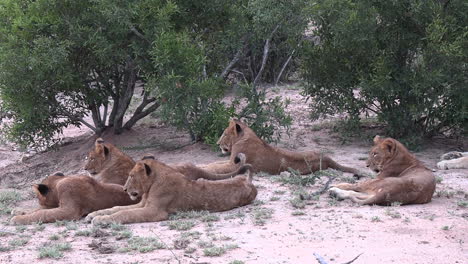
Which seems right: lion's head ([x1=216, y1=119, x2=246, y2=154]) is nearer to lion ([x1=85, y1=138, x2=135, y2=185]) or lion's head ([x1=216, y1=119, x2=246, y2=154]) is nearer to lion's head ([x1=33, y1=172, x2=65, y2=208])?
lion ([x1=85, y1=138, x2=135, y2=185])

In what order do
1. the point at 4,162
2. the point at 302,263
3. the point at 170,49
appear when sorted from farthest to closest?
the point at 4,162, the point at 170,49, the point at 302,263

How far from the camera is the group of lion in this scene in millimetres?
8484

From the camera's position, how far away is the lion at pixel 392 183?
885 cm

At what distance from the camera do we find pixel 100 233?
25.3 ft

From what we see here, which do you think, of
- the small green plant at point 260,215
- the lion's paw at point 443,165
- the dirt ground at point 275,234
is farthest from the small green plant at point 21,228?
the lion's paw at point 443,165

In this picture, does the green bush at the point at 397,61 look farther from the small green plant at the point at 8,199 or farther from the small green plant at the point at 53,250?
the small green plant at the point at 53,250

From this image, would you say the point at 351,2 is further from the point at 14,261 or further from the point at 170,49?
the point at 14,261

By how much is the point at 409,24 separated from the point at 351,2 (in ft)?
3.49

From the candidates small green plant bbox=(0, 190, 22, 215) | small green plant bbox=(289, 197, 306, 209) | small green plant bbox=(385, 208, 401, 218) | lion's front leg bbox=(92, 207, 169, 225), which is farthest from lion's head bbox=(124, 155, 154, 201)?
small green plant bbox=(385, 208, 401, 218)

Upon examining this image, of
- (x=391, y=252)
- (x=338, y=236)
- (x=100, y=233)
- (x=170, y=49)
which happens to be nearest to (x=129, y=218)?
(x=100, y=233)

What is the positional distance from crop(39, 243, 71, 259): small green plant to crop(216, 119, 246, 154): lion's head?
4.29m

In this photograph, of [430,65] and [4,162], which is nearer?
[430,65]

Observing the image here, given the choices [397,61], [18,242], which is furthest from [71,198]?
[397,61]

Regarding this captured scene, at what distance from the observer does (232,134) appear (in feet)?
36.8
